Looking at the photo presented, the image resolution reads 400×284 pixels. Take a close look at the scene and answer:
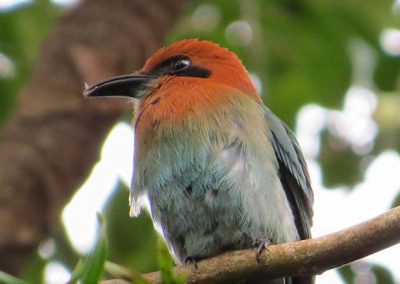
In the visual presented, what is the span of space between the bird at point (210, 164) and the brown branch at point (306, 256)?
37 cm

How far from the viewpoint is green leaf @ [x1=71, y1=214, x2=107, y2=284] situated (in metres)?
2.94

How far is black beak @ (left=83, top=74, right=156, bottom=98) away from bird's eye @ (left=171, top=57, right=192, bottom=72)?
13cm

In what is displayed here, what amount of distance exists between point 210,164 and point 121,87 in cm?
102

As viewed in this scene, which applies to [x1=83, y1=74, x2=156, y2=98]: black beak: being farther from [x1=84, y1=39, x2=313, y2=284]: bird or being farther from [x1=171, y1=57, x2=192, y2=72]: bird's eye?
[x1=171, y1=57, x2=192, y2=72]: bird's eye

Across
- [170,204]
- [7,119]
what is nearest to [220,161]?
[170,204]

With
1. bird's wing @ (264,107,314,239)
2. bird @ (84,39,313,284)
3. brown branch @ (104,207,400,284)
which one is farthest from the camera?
bird's wing @ (264,107,314,239)

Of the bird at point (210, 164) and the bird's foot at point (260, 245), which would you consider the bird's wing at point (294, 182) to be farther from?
the bird's foot at point (260, 245)

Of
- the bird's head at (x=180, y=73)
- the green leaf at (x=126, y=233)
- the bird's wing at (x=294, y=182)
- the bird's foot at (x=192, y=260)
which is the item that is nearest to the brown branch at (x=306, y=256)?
the bird's foot at (x=192, y=260)

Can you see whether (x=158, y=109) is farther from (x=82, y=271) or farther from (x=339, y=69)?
(x=82, y=271)

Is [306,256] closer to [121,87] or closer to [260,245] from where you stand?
[260,245]

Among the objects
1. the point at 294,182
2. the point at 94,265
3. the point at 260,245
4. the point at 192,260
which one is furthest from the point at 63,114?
the point at 94,265

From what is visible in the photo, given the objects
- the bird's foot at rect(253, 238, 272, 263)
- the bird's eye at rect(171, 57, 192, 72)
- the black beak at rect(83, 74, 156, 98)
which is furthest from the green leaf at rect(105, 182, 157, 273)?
the bird's foot at rect(253, 238, 272, 263)

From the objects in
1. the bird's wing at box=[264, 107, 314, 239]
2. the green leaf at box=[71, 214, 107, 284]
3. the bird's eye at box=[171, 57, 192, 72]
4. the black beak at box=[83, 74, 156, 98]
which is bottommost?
the green leaf at box=[71, 214, 107, 284]

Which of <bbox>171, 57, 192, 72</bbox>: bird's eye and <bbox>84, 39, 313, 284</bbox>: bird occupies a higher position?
<bbox>171, 57, 192, 72</bbox>: bird's eye
